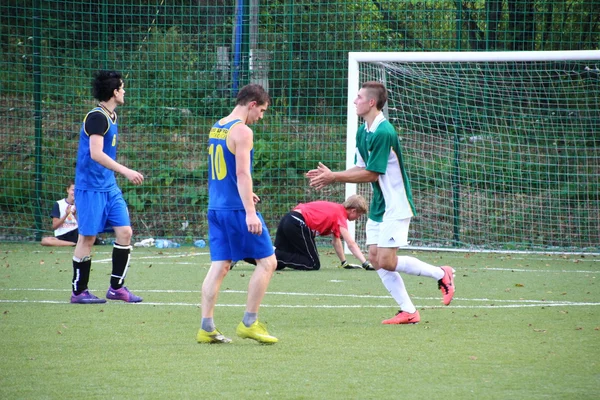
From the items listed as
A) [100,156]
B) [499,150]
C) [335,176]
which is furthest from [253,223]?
[499,150]

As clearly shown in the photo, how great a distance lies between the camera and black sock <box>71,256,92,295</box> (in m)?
8.04

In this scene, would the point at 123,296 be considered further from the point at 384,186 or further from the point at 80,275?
the point at 384,186

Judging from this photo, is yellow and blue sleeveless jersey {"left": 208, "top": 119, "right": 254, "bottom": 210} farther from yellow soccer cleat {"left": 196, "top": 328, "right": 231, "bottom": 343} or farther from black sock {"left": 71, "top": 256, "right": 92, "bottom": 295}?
black sock {"left": 71, "top": 256, "right": 92, "bottom": 295}

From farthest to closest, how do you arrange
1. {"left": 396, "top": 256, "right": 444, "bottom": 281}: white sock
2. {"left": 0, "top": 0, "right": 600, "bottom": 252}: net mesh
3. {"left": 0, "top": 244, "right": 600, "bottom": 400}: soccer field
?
{"left": 0, "top": 0, "right": 600, "bottom": 252}: net mesh < {"left": 396, "top": 256, "right": 444, "bottom": 281}: white sock < {"left": 0, "top": 244, "right": 600, "bottom": 400}: soccer field

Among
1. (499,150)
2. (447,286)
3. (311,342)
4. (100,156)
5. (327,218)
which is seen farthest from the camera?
(499,150)

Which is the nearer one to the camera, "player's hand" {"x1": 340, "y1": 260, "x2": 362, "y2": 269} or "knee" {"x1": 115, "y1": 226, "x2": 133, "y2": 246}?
"knee" {"x1": 115, "y1": 226, "x2": 133, "y2": 246}

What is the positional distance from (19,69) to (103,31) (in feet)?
5.48

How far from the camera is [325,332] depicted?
21.4 ft

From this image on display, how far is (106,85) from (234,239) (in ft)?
9.43

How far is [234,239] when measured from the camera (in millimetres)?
6023

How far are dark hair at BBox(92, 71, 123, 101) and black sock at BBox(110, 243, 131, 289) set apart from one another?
1384 millimetres

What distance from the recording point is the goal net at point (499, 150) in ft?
47.3

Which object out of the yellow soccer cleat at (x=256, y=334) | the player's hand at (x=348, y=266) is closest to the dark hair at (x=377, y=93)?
the yellow soccer cleat at (x=256, y=334)

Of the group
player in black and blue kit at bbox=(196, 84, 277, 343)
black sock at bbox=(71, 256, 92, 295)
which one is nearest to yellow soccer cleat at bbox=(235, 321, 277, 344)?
player in black and blue kit at bbox=(196, 84, 277, 343)
